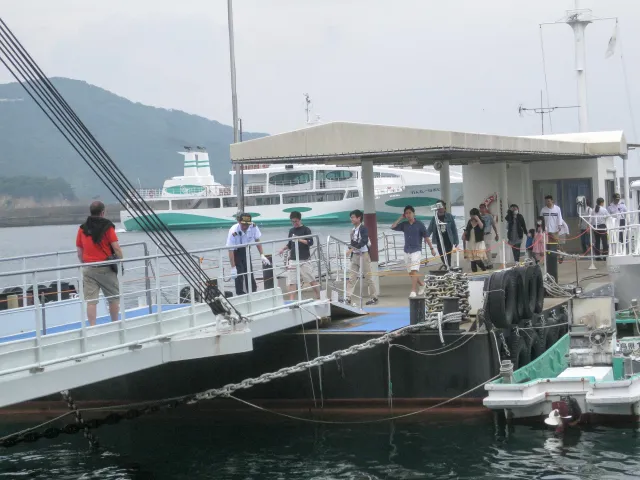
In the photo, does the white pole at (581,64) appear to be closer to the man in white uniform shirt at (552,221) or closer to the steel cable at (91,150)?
the man in white uniform shirt at (552,221)

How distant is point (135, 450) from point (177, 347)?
9.23 ft

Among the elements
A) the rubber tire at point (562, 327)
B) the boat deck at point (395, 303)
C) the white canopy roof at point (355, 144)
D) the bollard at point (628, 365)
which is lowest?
the bollard at point (628, 365)

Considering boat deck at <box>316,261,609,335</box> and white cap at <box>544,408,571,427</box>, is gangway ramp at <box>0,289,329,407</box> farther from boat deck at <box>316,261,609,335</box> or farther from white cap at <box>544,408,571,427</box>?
white cap at <box>544,408,571,427</box>

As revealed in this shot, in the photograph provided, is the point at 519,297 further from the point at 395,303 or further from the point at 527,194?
the point at 527,194

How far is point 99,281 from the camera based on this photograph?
42.3 feet

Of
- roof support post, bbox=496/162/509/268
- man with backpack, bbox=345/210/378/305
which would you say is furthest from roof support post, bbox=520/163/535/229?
man with backpack, bbox=345/210/378/305

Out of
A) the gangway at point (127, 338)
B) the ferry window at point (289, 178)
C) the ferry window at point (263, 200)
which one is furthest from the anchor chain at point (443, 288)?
the ferry window at point (263, 200)

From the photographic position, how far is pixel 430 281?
1535 centimetres

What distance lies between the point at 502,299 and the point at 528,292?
1.41 m

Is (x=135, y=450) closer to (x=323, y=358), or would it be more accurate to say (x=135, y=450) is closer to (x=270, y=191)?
(x=323, y=358)

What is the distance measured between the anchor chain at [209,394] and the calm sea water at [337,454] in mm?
471

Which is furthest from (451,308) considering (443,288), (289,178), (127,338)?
(289,178)

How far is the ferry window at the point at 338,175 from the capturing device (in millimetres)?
104294

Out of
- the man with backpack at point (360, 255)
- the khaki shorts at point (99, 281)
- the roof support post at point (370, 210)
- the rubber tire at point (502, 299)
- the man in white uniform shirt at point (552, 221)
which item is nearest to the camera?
the khaki shorts at point (99, 281)
